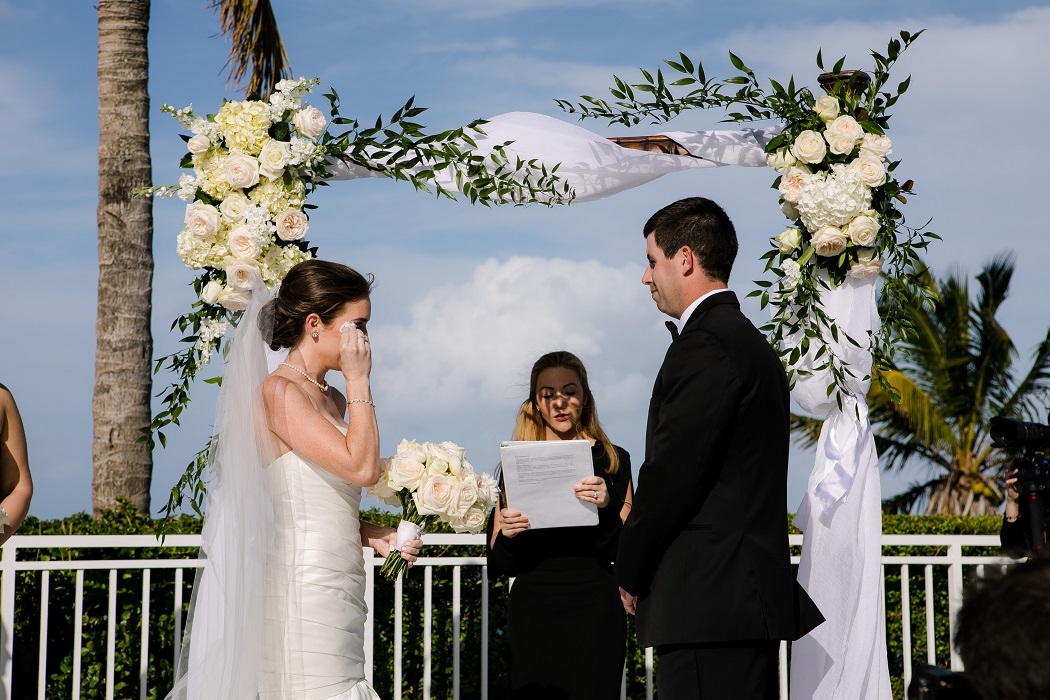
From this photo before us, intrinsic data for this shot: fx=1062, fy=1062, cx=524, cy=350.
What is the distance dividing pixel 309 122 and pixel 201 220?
1.94 ft

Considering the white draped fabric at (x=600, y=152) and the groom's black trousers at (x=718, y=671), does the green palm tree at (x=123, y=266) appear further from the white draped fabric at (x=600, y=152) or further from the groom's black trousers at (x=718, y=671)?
the groom's black trousers at (x=718, y=671)

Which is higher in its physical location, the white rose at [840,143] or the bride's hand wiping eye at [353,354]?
the white rose at [840,143]

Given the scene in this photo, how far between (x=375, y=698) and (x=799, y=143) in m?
2.73

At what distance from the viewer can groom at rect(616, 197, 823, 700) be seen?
3189 mm

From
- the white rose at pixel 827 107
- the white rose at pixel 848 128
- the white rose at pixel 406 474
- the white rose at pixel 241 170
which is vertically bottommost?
the white rose at pixel 406 474

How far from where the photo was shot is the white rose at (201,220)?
160 inches

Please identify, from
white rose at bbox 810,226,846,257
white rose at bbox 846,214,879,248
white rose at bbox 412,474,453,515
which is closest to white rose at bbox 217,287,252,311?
white rose at bbox 412,474,453,515

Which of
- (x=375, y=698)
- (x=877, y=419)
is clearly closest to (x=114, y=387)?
(x=375, y=698)

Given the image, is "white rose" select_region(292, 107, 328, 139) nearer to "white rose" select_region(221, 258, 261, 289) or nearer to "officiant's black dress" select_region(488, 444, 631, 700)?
"white rose" select_region(221, 258, 261, 289)

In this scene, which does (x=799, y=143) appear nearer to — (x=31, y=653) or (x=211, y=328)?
(x=211, y=328)

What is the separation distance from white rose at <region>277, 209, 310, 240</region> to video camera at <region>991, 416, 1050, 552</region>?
291cm

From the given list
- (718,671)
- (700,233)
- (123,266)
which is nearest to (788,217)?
(700,233)

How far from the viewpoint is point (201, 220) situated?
160 inches

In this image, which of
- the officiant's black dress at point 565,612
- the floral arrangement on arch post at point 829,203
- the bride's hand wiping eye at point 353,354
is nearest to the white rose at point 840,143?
the floral arrangement on arch post at point 829,203
